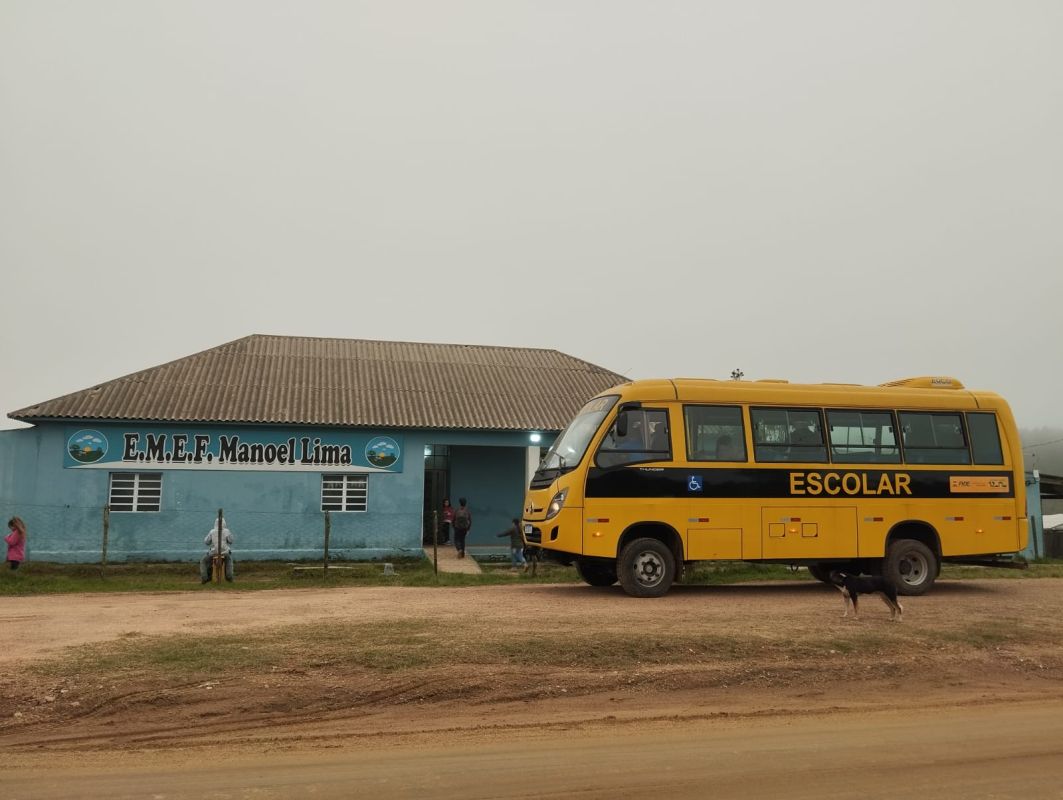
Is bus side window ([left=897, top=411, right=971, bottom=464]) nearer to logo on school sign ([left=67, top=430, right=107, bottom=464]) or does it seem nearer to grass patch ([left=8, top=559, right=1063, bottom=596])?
grass patch ([left=8, top=559, right=1063, bottom=596])

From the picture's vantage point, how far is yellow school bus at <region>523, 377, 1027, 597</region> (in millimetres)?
12750

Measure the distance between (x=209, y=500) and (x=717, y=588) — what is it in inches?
531

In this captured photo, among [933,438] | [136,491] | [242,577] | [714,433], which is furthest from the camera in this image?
[136,491]

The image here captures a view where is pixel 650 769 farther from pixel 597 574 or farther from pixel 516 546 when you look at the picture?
pixel 516 546

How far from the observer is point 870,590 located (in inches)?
410

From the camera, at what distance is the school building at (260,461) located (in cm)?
2097

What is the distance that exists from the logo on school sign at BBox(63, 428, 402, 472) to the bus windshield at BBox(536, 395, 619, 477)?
9.85m

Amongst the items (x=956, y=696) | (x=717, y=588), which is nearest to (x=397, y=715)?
(x=956, y=696)

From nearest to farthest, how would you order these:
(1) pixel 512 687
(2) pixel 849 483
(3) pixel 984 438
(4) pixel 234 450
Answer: (1) pixel 512 687
(2) pixel 849 483
(3) pixel 984 438
(4) pixel 234 450

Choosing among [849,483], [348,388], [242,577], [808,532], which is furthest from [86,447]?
[849,483]

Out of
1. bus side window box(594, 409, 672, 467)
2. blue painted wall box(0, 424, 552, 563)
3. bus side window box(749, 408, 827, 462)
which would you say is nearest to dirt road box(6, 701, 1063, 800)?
bus side window box(594, 409, 672, 467)

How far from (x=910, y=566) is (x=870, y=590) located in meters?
3.77

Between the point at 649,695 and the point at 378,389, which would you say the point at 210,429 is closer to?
the point at 378,389

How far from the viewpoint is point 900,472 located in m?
13.6
